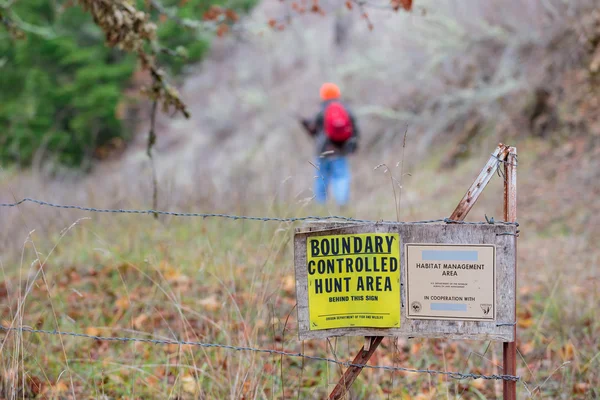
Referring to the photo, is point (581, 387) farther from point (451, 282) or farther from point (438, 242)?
point (438, 242)

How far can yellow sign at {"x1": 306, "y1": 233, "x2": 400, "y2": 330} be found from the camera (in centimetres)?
245

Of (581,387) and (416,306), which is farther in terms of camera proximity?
(581,387)

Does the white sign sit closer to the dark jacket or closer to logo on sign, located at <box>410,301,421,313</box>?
logo on sign, located at <box>410,301,421,313</box>

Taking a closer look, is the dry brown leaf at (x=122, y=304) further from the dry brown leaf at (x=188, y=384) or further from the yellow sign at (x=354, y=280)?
the yellow sign at (x=354, y=280)

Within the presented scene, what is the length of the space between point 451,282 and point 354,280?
0.38 meters

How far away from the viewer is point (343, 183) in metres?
8.73

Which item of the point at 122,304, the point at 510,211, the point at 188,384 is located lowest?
the point at 188,384

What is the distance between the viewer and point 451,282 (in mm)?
2377

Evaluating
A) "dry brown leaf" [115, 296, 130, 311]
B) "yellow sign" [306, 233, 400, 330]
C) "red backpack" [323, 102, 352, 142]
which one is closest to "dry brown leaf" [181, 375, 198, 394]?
"yellow sign" [306, 233, 400, 330]

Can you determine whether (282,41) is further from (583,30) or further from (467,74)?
(583,30)

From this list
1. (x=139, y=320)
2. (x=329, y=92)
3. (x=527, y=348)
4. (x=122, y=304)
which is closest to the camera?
(x=527, y=348)

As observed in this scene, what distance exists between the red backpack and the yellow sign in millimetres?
6299

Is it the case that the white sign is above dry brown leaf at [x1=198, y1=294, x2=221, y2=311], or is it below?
above

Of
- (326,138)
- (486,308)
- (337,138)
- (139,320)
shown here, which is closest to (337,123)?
(337,138)
